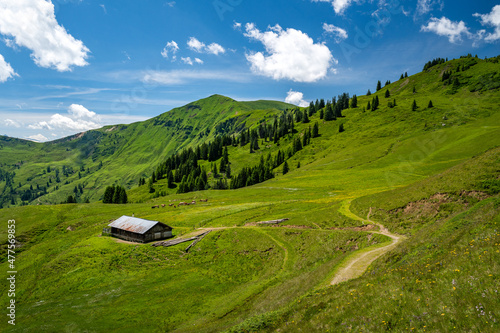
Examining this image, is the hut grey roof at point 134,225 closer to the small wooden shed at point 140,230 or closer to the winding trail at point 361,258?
the small wooden shed at point 140,230

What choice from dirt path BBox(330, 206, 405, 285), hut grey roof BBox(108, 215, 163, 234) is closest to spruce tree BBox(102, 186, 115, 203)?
hut grey roof BBox(108, 215, 163, 234)

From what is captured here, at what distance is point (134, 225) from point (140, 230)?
420 cm

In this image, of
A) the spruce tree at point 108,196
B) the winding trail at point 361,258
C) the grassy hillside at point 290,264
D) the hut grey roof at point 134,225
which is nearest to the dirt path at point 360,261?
the winding trail at point 361,258

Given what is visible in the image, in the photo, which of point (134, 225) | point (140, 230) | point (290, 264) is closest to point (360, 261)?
point (290, 264)

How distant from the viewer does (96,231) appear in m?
68.8

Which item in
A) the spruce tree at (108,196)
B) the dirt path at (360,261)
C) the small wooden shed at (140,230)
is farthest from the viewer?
the spruce tree at (108,196)

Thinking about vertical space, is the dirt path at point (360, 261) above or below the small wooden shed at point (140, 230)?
above

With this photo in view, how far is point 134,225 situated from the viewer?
60688 millimetres

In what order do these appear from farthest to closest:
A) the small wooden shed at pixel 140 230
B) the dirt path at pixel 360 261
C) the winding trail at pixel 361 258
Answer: the small wooden shed at pixel 140 230 → the winding trail at pixel 361 258 → the dirt path at pixel 360 261

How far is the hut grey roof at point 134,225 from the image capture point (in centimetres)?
5791

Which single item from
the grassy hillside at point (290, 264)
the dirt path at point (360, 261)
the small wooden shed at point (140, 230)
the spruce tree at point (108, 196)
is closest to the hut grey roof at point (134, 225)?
the small wooden shed at point (140, 230)

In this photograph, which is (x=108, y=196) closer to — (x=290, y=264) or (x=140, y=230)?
(x=140, y=230)

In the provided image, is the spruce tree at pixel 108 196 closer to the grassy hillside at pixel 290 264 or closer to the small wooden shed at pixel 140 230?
the grassy hillside at pixel 290 264

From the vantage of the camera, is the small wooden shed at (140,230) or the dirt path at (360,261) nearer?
the dirt path at (360,261)
